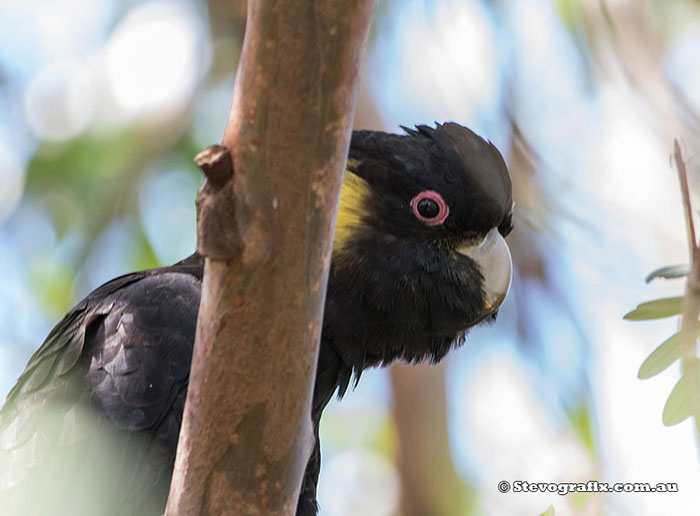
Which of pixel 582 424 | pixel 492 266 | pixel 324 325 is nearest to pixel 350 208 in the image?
pixel 324 325

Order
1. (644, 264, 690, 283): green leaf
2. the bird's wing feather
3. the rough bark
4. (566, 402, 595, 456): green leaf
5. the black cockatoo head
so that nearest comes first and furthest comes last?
the rough bark, (644, 264, 690, 283): green leaf, the bird's wing feather, the black cockatoo head, (566, 402, 595, 456): green leaf

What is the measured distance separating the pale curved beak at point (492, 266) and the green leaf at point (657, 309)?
0.88 metres

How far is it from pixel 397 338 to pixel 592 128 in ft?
5.88

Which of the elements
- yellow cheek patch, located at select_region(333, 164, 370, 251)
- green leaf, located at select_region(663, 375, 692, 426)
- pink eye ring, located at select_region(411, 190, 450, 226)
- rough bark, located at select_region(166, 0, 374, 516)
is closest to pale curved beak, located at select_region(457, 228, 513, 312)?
pink eye ring, located at select_region(411, 190, 450, 226)

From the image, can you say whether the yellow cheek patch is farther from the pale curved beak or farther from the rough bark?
the rough bark

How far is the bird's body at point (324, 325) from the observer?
2658 millimetres

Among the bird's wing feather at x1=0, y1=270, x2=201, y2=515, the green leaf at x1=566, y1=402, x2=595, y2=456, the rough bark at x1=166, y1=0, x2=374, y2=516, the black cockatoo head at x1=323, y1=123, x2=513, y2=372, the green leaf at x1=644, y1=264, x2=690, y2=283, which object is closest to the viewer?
the rough bark at x1=166, y1=0, x2=374, y2=516

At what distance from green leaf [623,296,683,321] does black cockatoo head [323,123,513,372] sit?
90cm

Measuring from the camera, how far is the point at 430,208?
2930 millimetres

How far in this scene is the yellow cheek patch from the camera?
9.57 ft

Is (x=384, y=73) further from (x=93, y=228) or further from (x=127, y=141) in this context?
(x=93, y=228)

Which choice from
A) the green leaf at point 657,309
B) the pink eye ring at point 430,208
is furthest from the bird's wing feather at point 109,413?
the green leaf at point 657,309

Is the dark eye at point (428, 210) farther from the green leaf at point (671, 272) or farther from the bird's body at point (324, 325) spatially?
the green leaf at point (671, 272)

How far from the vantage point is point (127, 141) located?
5164mm
